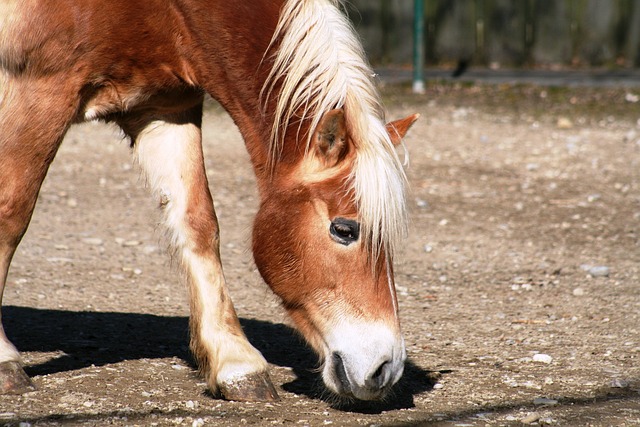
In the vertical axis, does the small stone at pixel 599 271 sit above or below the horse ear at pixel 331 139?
below

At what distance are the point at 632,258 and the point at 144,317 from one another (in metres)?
2.82

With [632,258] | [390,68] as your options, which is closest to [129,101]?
[632,258]

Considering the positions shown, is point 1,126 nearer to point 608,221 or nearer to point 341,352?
point 341,352

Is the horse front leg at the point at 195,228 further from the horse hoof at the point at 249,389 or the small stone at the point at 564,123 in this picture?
the small stone at the point at 564,123

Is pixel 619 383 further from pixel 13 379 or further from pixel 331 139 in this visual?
pixel 13 379

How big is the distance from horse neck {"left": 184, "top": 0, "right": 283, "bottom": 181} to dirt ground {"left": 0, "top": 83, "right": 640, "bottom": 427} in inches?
21.5

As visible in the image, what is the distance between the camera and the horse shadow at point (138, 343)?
3547 mm

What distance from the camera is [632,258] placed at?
5.44m

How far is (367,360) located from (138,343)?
4.88ft

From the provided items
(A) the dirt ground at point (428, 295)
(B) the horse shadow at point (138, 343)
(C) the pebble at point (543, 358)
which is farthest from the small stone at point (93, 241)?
(C) the pebble at point (543, 358)

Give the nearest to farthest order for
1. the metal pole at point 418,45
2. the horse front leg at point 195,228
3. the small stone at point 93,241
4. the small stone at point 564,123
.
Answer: the horse front leg at point 195,228 < the small stone at point 93,241 < the small stone at point 564,123 < the metal pole at point 418,45

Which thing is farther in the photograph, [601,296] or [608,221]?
[608,221]

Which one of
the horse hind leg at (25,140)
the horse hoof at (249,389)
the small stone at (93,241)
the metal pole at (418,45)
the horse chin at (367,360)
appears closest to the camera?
the horse chin at (367,360)

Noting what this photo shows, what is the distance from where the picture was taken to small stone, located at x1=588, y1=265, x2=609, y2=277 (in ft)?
16.8
